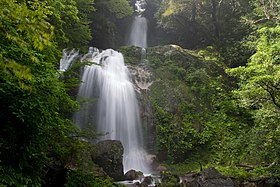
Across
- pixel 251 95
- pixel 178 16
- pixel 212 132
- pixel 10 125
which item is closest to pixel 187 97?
pixel 212 132

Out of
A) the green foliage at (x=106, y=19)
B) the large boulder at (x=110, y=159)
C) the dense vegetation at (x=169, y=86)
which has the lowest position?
the large boulder at (x=110, y=159)

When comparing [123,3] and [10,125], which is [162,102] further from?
[10,125]

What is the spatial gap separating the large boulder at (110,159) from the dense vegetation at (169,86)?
5.69ft

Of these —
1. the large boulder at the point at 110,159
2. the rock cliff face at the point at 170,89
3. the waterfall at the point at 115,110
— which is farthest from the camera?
the rock cliff face at the point at 170,89

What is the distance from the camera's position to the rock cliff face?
13133 millimetres

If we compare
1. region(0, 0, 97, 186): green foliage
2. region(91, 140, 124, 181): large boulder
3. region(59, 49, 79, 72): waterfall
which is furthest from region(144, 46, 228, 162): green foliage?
region(0, 0, 97, 186): green foliage

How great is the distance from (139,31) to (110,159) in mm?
17398

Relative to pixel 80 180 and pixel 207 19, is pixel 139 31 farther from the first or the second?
pixel 80 180

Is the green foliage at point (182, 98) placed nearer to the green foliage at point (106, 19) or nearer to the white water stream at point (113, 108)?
the white water stream at point (113, 108)

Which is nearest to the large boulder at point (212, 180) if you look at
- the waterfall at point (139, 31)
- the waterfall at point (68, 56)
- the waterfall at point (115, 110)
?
the waterfall at point (115, 110)

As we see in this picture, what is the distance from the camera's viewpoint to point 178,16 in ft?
65.0

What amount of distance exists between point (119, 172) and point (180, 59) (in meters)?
9.30

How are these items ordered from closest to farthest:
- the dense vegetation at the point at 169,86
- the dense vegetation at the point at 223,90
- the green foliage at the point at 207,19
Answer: the dense vegetation at the point at 169,86 → the dense vegetation at the point at 223,90 → the green foliage at the point at 207,19

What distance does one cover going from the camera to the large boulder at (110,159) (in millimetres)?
9234
